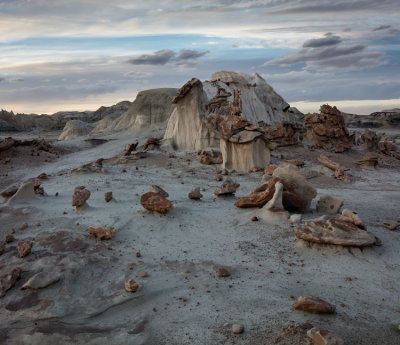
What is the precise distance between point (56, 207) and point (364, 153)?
1157cm

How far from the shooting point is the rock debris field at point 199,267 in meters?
4.21

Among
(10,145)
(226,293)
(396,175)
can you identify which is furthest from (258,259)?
(10,145)

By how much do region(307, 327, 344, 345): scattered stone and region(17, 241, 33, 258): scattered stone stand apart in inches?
152

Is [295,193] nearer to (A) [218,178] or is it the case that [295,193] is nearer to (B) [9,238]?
(A) [218,178]

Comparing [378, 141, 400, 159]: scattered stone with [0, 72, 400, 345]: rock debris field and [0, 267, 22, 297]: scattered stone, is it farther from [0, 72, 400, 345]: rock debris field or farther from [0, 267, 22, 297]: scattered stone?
[0, 267, 22, 297]: scattered stone

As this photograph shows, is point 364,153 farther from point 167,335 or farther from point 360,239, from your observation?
point 167,335

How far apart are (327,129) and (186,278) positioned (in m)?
12.0

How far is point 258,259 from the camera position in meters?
5.71

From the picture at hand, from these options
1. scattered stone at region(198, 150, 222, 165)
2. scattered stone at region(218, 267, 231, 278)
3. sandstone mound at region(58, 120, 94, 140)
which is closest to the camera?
scattered stone at region(218, 267, 231, 278)

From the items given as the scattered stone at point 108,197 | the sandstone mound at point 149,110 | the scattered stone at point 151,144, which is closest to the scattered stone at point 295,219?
the scattered stone at point 108,197

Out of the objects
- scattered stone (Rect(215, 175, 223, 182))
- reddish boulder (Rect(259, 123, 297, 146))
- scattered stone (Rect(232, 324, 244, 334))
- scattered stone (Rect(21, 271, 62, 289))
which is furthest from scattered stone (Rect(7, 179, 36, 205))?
reddish boulder (Rect(259, 123, 297, 146))

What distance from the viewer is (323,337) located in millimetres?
3764

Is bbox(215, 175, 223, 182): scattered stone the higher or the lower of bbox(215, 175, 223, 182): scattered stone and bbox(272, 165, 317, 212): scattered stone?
the lower

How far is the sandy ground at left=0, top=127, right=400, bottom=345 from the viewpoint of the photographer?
418 centimetres
